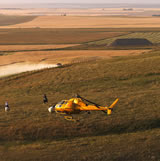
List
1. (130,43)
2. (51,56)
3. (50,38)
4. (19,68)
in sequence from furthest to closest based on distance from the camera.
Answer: (50,38), (130,43), (51,56), (19,68)

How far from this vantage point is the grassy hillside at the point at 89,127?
2686cm

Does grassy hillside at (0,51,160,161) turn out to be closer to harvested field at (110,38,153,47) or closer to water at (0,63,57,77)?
water at (0,63,57,77)

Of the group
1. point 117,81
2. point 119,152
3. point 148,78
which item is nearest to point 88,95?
point 117,81

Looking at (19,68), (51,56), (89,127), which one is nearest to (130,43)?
(51,56)

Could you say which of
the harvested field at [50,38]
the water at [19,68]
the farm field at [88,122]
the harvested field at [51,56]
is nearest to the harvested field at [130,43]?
the harvested field at [51,56]

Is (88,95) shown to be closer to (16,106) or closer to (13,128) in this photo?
(16,106)

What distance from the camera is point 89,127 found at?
30.8m

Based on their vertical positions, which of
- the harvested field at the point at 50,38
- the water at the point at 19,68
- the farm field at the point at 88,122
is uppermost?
the farm field at the point at 88,122

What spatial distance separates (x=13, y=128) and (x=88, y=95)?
A: 565 inches

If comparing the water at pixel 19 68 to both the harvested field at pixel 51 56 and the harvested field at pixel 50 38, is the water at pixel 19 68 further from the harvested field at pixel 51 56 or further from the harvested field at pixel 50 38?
the harvested field at pixel 50 38

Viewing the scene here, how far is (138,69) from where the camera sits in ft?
186

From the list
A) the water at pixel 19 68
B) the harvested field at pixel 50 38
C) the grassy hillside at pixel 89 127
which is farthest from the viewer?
the harvested field at pixel 50 38

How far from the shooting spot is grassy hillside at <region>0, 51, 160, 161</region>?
88.1ft

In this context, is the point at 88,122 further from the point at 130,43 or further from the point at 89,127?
the point at 130,43
